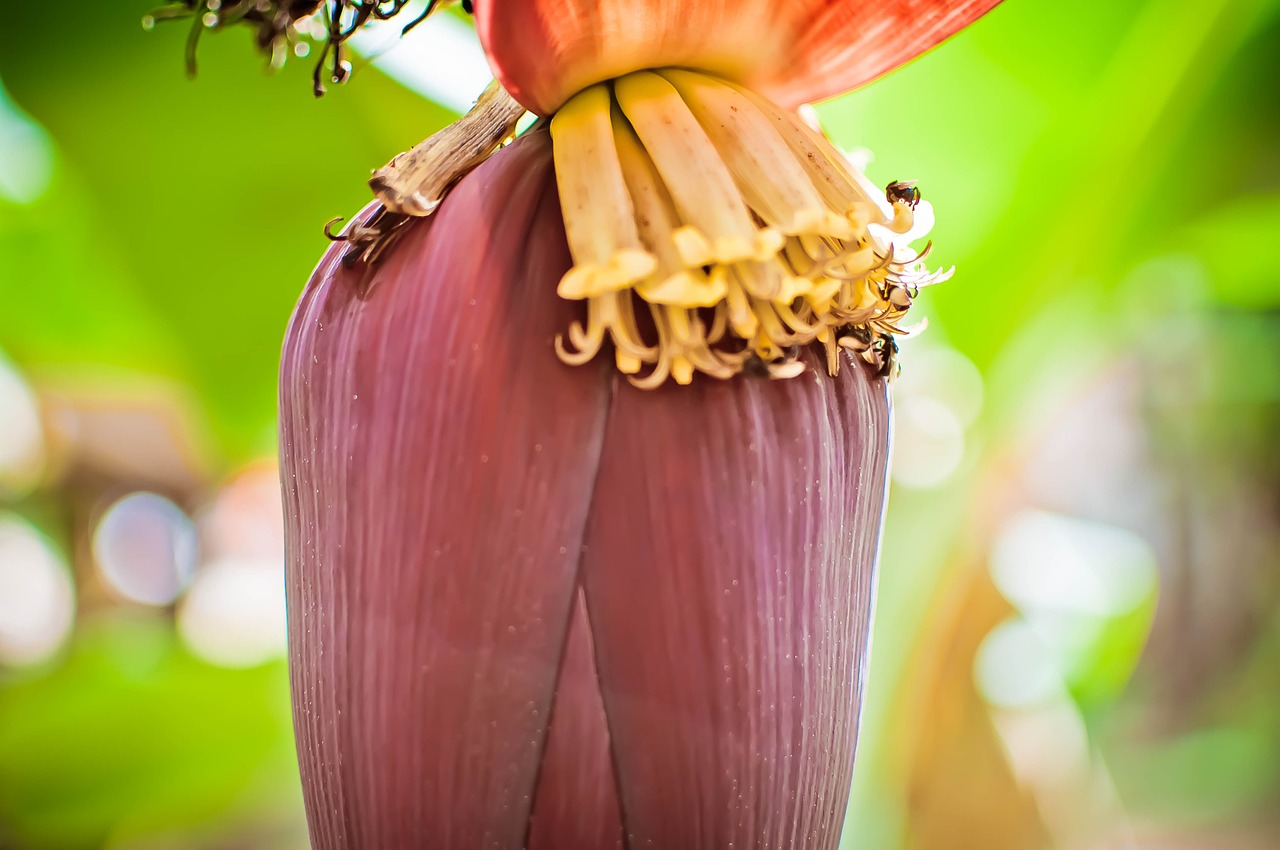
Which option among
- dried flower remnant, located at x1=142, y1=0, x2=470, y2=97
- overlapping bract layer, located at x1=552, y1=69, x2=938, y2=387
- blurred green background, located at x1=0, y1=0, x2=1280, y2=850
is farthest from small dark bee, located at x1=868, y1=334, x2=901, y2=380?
blurred green background, located at x1=0, y1=0, x2=1280, y2=850

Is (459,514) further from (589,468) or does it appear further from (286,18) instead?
(286,18)

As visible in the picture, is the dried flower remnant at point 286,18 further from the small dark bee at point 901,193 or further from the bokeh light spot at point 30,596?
the bokeh light spot at point 30,596

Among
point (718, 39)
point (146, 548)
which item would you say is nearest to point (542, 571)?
point (718, 39)

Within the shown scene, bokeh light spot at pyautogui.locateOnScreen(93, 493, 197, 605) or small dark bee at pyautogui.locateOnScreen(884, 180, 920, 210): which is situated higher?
small dark bee at pyautogui.locateOnScreen(884, 180, 920, 210)

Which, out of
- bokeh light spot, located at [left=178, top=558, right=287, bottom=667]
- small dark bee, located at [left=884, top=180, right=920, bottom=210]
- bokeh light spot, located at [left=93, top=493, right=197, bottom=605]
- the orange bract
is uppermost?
the orange bract

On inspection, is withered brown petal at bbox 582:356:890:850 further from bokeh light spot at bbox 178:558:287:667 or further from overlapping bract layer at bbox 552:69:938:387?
bokeh light spot at bbox 178:558:287:667

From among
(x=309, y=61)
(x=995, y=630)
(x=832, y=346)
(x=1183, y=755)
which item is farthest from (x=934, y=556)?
(x=309, y=61)

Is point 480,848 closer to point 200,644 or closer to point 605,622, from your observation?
point 605,622
